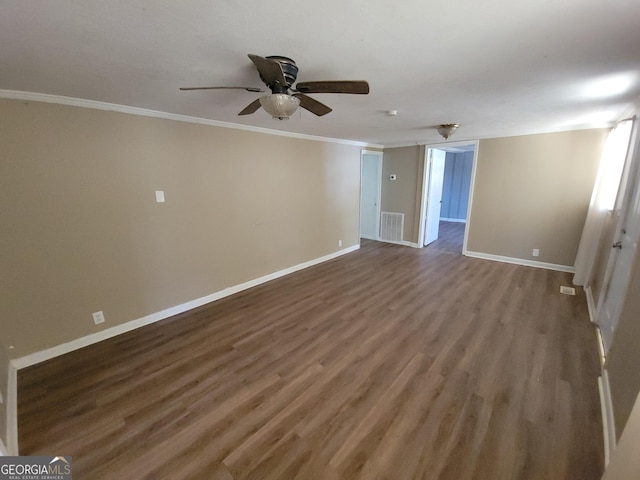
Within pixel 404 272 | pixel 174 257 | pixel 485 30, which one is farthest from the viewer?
pixel 404 272

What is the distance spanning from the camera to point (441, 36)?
1.30 metres

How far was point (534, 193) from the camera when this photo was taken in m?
4.26

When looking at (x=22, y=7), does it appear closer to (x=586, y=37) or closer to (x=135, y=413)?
(x=135, y=413)

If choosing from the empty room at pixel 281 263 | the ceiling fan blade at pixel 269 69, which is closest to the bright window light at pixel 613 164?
the empty room at pixel 281 263

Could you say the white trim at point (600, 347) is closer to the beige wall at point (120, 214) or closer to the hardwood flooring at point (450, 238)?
the hardwood flooring at point (450, 238)

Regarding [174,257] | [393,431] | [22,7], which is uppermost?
[22,7]

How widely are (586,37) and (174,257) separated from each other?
144 inches

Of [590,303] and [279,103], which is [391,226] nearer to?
[590,303]

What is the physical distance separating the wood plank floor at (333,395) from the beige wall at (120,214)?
0.41m

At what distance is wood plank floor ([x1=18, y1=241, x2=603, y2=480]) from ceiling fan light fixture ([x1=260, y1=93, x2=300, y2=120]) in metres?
1.96

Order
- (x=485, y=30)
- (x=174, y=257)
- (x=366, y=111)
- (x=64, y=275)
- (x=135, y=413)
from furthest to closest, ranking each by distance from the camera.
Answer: (x=174, y=257), (x=366, y=111), (x=64, y=275), (x=135, y=413), (x=485, y=30)

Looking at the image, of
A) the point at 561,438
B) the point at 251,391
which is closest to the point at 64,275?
the point at 251,391

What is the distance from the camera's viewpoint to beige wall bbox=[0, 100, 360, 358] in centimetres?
209

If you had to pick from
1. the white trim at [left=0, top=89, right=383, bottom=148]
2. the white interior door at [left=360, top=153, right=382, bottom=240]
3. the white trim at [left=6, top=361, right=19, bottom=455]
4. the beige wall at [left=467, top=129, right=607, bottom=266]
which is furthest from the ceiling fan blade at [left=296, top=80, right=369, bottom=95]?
the white interior door at [left=360, top=153, right=382, bottom=240]
